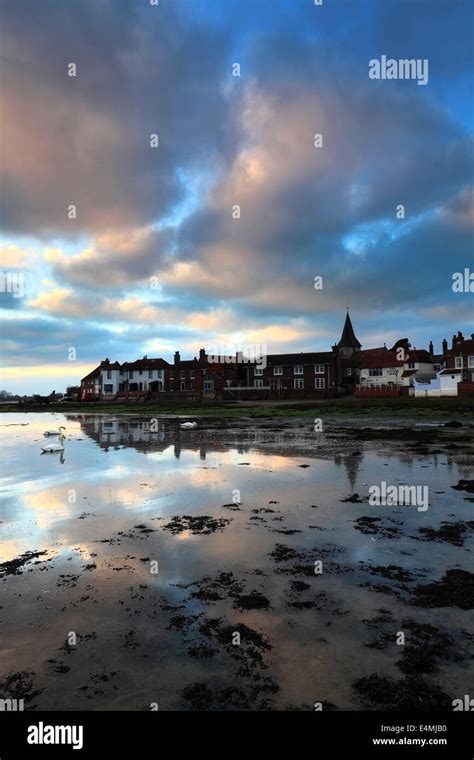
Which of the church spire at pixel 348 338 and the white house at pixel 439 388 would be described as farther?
the church spire at pixel 348 338

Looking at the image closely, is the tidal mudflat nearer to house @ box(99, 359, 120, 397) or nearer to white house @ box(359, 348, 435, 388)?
white house @ box(359, 348, 435, 388)

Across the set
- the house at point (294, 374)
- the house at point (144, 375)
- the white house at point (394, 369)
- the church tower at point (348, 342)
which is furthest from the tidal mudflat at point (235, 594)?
the church tower at point (348, 342)

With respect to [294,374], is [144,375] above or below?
above

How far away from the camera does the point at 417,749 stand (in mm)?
3590

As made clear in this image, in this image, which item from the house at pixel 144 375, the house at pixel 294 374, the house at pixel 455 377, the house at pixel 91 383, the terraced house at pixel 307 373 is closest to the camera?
the house at pixel 455 377

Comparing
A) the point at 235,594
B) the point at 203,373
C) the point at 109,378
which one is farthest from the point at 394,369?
the point at 235,594

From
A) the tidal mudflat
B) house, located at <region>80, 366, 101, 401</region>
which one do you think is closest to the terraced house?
house, located at <region>80, 366, 101, 401</region>

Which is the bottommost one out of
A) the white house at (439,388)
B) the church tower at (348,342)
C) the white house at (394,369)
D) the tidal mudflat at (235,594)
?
the tidal mudflat at (235,594)

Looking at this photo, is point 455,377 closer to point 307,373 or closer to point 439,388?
point 439,388

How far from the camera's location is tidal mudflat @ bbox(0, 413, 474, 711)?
159 inches

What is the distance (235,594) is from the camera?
5.91m

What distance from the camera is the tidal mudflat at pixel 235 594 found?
13.3 feet

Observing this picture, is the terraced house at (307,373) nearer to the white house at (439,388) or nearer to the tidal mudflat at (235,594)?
the white house at (439,388)

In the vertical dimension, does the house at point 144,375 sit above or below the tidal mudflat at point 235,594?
above
